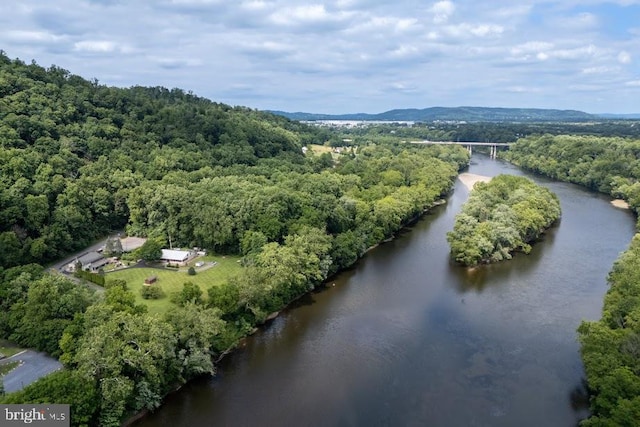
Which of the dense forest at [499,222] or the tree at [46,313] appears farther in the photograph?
the dense forest at [499,222]

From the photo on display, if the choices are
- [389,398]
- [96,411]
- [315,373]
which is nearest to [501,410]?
[389,398]

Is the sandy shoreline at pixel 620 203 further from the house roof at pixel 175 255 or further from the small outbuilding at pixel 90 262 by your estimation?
the small outbuilding at pixel 90 262

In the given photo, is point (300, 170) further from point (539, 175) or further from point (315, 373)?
point (539, 175)

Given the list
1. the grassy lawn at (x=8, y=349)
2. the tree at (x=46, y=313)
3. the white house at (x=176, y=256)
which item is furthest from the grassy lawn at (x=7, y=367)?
the white house at (x=176, y=256)

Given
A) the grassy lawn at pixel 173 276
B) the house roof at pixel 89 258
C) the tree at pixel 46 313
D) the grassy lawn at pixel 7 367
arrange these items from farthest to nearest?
the house roof at pixel 89 258, the grassy lawn at pixel 173 276, the tree at pixel 46 313, the grassy lawn at pixel 7 367

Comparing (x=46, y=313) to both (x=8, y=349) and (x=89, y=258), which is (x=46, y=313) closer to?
(x=8, y=349)

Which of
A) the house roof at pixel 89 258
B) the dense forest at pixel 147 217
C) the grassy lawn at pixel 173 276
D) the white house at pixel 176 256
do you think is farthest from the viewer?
the white house at pixel 176 256

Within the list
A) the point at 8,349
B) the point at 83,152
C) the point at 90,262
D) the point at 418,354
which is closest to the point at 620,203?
the point at 418,354
